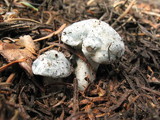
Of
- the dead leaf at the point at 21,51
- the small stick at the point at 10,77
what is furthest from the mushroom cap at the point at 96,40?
the small stick at the point at 10,77

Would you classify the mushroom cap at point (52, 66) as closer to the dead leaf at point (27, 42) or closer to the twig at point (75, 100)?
the twig at point (75, 100)

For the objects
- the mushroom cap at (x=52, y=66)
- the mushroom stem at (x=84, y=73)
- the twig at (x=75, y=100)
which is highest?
the mushroom cap at (x=52, y=66)

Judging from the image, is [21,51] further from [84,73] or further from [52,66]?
[84,73]

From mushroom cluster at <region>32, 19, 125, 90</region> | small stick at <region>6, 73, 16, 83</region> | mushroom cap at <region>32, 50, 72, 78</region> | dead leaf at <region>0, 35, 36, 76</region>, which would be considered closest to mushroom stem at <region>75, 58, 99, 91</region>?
mushroom cluster at <region>32, 19, 125, 90</region>

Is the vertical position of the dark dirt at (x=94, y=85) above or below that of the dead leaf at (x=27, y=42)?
below

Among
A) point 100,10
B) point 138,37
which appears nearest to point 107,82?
point 138,37

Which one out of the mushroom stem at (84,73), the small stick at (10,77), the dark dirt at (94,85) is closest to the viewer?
the dark dirt at (94,85)
